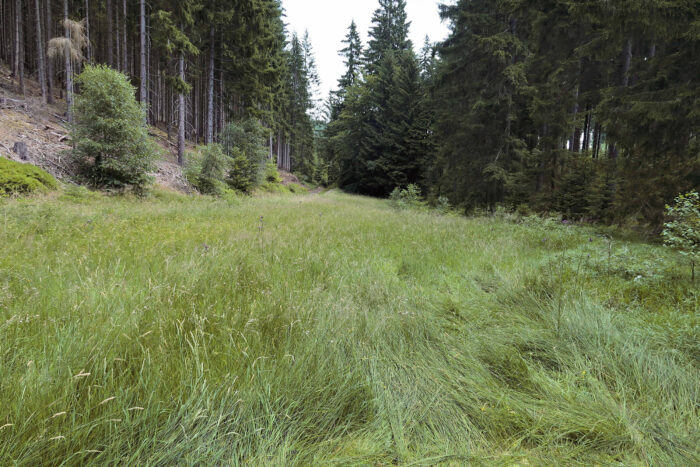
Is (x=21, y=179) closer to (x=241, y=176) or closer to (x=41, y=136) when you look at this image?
(x=41, y=136)

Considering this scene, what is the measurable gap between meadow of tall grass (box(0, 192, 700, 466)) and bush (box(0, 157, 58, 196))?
6135mm

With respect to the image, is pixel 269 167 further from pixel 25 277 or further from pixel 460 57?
pixel 25 277

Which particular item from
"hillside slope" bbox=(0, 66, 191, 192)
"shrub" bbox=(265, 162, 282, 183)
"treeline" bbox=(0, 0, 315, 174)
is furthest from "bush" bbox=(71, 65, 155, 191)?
"shrub" bbox=(265, 162, 282, 183)

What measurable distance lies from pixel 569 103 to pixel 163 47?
20295 mm

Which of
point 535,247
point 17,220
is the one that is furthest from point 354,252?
point 17,220

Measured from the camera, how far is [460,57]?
13.9 m

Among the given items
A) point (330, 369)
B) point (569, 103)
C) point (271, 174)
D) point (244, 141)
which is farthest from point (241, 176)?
point (330, 369)

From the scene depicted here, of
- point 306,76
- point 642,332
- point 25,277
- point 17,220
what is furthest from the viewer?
point 306,76

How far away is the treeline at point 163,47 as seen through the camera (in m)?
14.7

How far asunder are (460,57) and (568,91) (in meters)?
6.39

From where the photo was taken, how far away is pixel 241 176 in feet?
54.0

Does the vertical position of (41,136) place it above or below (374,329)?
above

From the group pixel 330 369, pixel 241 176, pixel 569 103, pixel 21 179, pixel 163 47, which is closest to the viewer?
pixel 330 369

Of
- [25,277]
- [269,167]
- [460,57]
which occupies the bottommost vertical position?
[25,277]
